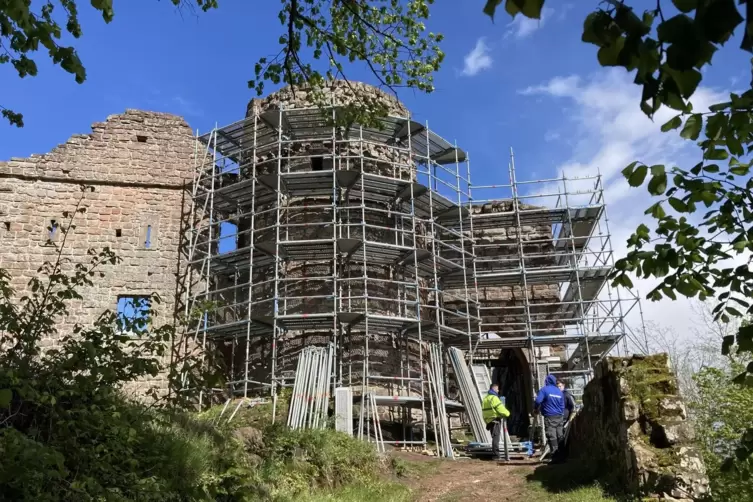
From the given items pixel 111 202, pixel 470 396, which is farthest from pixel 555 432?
pixel 111 202

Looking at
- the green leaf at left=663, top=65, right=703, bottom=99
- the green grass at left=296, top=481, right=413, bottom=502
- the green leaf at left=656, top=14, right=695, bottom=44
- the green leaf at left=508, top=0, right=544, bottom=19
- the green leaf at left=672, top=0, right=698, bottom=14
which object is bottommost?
the green grass at left=296, top=481, right=413, bottom=502

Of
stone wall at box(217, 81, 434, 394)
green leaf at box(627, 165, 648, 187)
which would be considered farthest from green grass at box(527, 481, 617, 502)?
stone wall at box(217, 81, 434, 394)

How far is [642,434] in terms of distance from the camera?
696cm

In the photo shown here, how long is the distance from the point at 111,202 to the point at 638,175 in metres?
16.3

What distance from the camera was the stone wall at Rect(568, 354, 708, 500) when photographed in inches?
250

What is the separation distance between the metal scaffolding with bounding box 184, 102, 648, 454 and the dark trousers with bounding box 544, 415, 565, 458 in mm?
3294

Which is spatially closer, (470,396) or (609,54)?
(609,54)

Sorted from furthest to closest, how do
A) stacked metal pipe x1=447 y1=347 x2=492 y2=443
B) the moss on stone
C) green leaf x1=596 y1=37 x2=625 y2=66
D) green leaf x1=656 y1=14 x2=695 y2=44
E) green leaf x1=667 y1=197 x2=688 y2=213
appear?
1. stacked metal pipe x1=447 y1=347 x2=492 y2=443
2. the moss on stone
3. green leaf x1=667 y1=197 x2=688 y2=213
4. green leaf x1=596 y1=37 x2=625 y2=66
5. green leaf x1=656 y1=14 x2=695 y2=44

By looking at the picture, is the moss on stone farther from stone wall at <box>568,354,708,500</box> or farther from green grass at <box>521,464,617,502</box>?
green grass at <box>521,464,617,502</box>

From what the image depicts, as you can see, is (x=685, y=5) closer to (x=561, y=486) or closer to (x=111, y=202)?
(x=561, y=486)

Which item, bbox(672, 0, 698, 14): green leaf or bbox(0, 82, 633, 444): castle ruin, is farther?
bbox(0, 82, 633, 444): castle ruin

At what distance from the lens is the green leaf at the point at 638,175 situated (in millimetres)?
2875

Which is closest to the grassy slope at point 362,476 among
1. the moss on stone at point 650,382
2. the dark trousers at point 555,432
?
the dark trousers at point 555,432

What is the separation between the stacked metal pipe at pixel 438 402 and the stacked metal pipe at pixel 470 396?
0.40 metres
